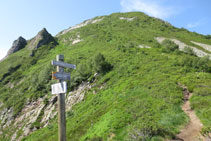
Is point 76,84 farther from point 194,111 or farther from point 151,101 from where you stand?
point 194,111

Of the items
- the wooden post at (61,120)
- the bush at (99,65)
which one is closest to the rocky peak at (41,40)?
the bush at (99,65)

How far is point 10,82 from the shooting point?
42906mm

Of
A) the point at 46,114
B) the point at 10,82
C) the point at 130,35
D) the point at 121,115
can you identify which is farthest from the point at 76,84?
the point at 130,35

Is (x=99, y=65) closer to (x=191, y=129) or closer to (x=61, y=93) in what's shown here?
(x=191, y=129)

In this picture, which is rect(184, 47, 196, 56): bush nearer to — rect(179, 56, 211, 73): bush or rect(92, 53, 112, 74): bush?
rect(179, 56, 211, 73): bush

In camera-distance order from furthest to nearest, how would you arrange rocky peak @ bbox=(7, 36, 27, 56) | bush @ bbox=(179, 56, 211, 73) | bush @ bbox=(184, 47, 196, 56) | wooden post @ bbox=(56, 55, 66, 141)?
rocky peak @ bbox=(7, 36, 27, 56) → bush @ bbox=(184, 47, 196, 56) → bush @ bbox=(179, 56, 211, 73) → wooden post @ bbox=(56, 55, 66, 141)

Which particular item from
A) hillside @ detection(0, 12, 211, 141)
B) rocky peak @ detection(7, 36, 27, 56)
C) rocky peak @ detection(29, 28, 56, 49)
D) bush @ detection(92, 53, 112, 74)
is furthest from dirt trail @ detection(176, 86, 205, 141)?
rocky peak @ detection(7, 36, 27, 56)

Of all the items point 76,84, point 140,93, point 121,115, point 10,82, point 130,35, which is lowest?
point 121,115

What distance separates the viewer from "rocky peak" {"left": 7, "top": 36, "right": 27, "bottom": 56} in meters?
72.9

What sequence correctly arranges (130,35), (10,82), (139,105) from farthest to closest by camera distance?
(130,35) < (10,82) < (139,105)

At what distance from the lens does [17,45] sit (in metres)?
74.4

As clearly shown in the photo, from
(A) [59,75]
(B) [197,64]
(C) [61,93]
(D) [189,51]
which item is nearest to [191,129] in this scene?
(C) [61,93]

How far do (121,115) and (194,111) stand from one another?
21.3 feet

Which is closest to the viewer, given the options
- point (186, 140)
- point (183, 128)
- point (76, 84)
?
point (186, 140)
